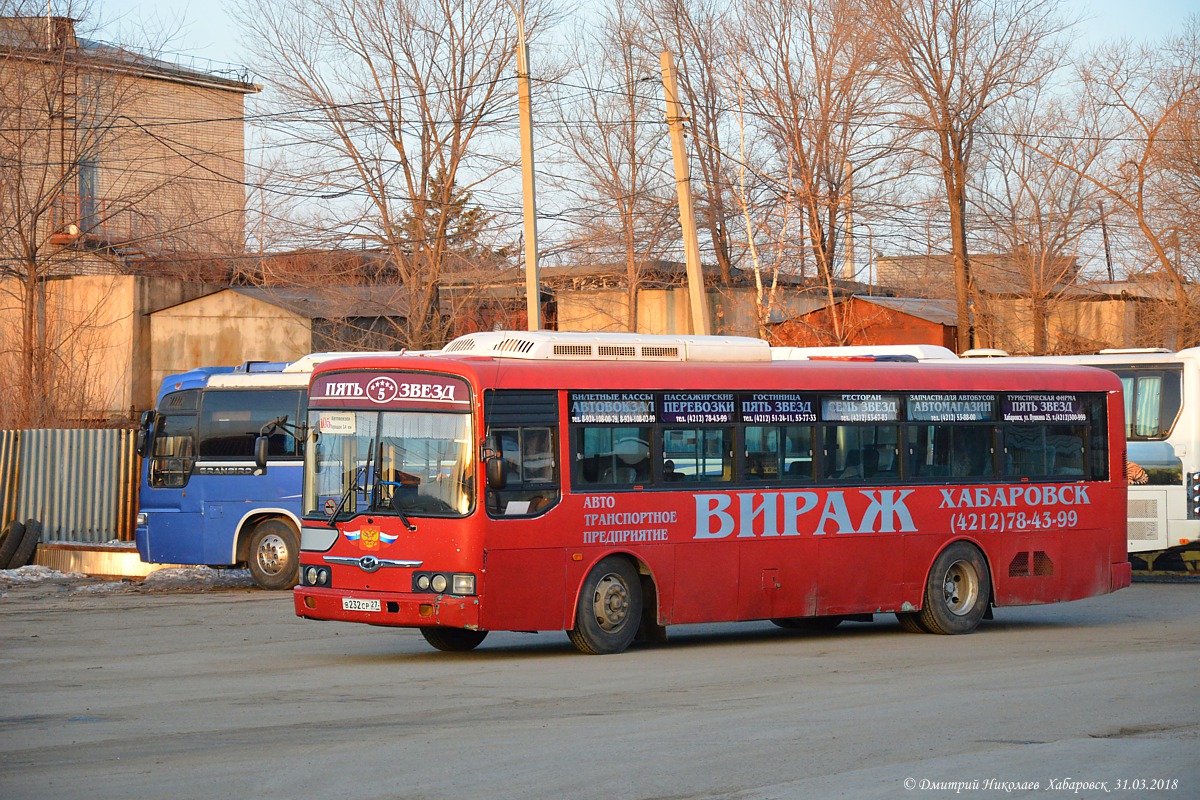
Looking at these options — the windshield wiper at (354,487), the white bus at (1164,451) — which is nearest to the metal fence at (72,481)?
the windshield wiper at (354,487)

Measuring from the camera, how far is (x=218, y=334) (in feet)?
142

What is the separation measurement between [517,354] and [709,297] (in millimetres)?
30381

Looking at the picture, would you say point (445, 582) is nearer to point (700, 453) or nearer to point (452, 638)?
point (452, 638)

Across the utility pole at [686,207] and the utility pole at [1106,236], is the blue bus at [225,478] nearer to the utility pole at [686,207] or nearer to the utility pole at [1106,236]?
the utility pole at [686,207]

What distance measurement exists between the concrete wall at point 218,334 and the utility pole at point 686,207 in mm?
19335

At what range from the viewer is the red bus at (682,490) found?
1244 cm

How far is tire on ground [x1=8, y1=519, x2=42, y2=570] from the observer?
2402 centimetres

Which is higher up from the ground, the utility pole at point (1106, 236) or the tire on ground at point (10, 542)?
the utility pole at point (1106, 236)

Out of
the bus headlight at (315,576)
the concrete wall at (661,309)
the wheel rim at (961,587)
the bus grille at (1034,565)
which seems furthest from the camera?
the concrete wall at (661,309)

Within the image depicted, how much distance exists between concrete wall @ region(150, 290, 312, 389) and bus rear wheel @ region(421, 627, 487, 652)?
29.7 metres

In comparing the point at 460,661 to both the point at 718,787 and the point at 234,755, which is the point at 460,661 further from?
the point at 718,787

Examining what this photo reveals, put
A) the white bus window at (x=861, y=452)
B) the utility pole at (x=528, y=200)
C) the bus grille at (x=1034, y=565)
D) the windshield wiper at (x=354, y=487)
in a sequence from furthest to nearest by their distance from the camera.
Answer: the utility pole at (x=528, y=200)
the bus grille at (x=1034, y=565)
the white bus window at (x=861, y=452)
the windshield wiper at (x=354, y=487)

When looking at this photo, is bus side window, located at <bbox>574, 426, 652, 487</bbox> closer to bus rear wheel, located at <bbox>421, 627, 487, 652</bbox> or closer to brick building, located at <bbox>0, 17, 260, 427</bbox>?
bus rear wheel, located at <bbox>421, 627, 487, 652</bbox>

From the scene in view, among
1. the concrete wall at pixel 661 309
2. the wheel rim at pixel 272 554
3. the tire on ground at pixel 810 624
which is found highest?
the concrete wall at pixel 661 309
